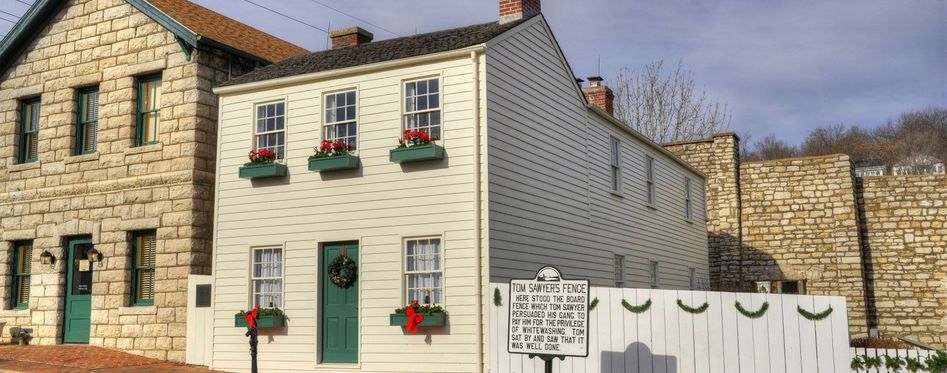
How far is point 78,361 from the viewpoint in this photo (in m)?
15.1

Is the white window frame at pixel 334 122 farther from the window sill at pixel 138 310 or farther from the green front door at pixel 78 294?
the green front door at pixel 78 294

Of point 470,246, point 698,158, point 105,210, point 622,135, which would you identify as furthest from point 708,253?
point 105,210

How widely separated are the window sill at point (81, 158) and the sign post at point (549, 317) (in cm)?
1182

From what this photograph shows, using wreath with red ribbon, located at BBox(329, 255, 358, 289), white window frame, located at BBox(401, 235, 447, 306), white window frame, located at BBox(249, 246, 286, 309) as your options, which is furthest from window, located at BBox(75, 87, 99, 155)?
white window frame, located at BBox(401, 235, 447, 306)

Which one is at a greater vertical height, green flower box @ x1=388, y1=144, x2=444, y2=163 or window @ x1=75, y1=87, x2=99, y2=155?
window @ x1=75, y1=87, x2=99, y2=155

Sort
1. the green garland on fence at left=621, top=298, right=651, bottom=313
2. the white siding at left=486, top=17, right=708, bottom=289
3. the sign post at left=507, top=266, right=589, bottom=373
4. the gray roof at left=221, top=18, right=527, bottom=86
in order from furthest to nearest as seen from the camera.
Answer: the gray roof at left=221, top=18, right=527, bottom=86 < the white siding at left=486, top=17, right=708, bottom=289 < the green garland on fence at left=621, top=298, right=651, bottom=313 < the sign post at left=507, top=266, right=589, bottom=373

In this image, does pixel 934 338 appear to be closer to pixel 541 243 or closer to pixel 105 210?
pixel 541 243

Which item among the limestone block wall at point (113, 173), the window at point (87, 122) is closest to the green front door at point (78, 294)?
the limestone block wall at point (113, 173)

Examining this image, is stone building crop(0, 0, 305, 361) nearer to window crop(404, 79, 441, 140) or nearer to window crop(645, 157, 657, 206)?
window crop(404, 79, 441, 140)

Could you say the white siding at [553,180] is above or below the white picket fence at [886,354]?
above

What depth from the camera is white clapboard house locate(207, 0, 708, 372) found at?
43.5ft

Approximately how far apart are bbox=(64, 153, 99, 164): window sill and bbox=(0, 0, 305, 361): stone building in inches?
2.1

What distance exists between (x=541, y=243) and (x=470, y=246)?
2274mm

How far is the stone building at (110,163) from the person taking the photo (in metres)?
16.5
